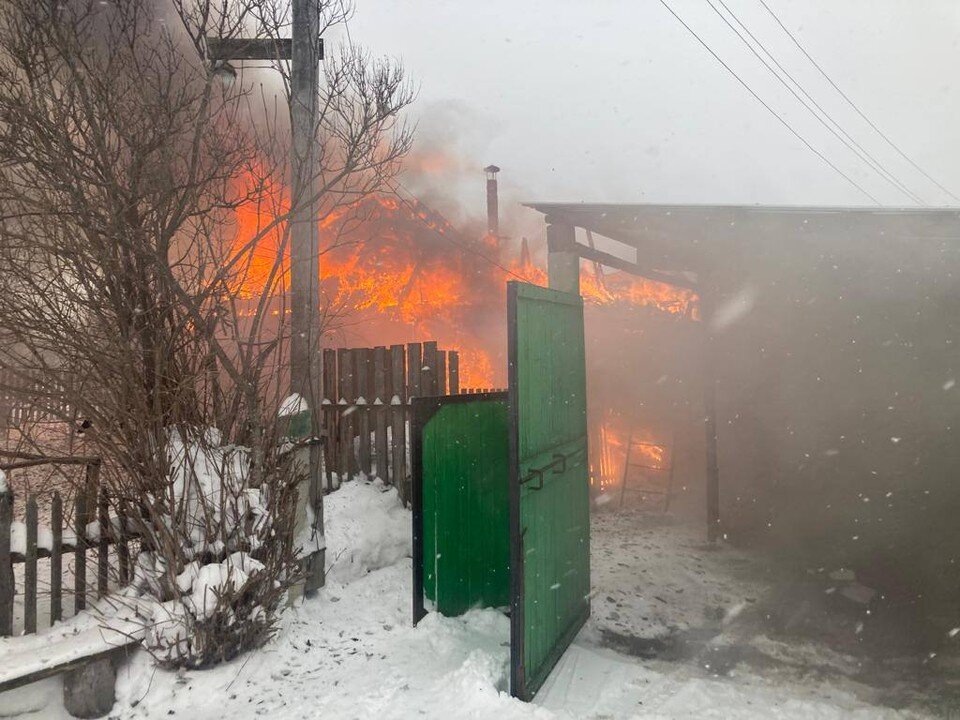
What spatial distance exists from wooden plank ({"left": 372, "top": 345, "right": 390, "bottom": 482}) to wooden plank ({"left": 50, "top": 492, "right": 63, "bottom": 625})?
3368mm

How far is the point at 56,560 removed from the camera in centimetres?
383

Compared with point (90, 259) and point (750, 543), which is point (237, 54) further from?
point (750, 543)

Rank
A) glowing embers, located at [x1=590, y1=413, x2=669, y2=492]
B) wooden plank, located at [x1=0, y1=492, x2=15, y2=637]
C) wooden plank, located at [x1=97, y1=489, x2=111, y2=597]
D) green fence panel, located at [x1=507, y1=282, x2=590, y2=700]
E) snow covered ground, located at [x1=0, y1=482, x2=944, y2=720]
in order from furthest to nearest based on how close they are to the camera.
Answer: glowing embers, located at [x1=590, y1=413, x2=669, y2=492]
wooden plank, located at [x1=97, y1=489, x2=111, y2=597]
green fence panel, located at [x1=507, y1=282, x2=590, y2=700]
wooden plank, located at [x1=0, y1=492, x2=15, y2=637]
snow covered ground, located at [x1=0, y1=482, x2=944, y2=720]

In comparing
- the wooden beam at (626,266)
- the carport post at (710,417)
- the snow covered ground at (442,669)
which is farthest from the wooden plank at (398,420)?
the carport post at (710,417)

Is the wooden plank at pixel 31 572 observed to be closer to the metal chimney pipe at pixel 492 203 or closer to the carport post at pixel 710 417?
the carport post at pixel 710 417

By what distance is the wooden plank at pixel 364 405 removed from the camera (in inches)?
273

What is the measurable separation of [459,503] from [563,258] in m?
3.76

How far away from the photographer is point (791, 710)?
12.8ft

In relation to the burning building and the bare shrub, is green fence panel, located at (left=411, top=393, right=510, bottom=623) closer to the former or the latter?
the bare shrub

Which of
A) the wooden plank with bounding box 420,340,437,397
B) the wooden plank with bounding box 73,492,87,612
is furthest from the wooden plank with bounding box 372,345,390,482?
the wooden plank with bounding box 73,492,87,612

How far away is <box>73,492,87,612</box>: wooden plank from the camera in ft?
12.9

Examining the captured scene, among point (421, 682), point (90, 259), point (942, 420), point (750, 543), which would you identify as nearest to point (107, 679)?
point (421, 682)

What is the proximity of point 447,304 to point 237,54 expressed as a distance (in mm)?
24875

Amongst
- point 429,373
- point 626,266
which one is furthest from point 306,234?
point 626,266
